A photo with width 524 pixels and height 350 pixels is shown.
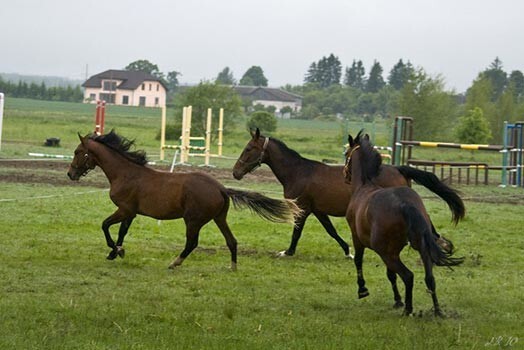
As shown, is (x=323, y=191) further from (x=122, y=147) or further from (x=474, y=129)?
(x=474, y=129)

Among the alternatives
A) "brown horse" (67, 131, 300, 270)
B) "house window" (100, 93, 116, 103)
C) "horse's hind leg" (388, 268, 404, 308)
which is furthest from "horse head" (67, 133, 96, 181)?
"house window" (100, 93, 116, 103)

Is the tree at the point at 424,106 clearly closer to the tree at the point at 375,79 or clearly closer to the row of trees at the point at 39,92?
the row of trees at the point at 39,92

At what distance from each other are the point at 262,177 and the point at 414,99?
23.7 metres

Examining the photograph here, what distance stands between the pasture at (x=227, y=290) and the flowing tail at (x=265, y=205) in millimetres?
682

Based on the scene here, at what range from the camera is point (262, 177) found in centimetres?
2681

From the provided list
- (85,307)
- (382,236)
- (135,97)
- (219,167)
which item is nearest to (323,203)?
(382,236)

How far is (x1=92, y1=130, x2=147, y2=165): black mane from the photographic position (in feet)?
39.1

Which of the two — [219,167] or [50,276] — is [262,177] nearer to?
[219,167]

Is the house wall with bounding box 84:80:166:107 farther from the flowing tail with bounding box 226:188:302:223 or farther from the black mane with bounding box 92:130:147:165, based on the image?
the flowing tail with bounding box 226:188:302:223

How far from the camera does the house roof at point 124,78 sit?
11669cm

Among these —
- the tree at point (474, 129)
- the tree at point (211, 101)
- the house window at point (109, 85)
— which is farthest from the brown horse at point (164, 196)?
the house window at point (109, 85)

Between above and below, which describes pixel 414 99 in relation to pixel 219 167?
above

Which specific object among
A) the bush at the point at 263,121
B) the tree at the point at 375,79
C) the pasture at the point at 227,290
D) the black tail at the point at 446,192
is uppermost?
the tree at the point at 375,79

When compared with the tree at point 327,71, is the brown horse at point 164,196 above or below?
below
